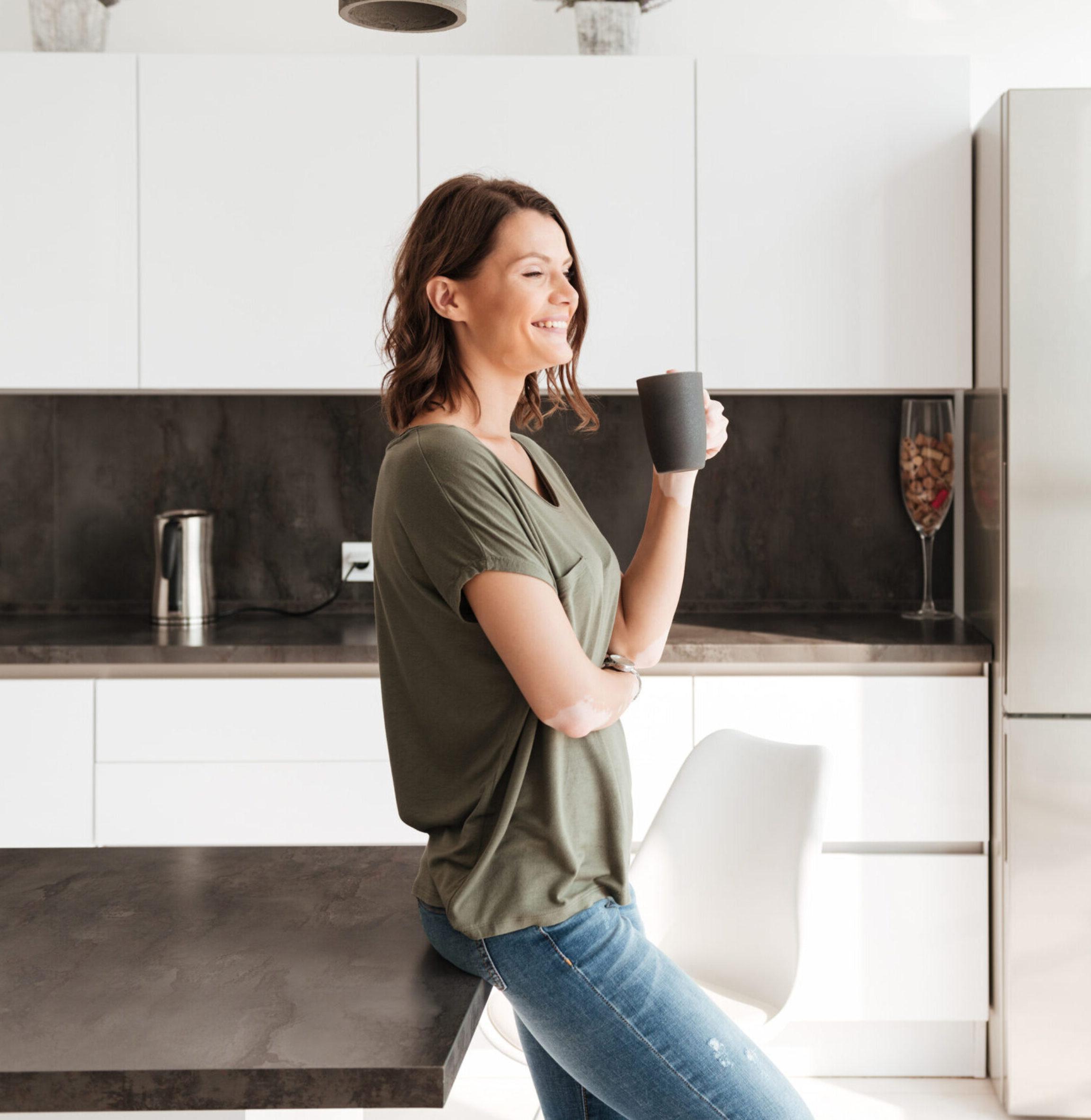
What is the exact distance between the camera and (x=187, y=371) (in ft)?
8.65

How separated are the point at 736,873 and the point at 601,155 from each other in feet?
5.16

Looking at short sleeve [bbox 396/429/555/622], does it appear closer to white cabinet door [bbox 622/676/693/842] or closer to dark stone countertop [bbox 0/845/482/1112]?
dark stone countertop [bbox 0/845/482/1112]

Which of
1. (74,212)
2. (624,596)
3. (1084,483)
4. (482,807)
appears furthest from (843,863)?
(74,212)

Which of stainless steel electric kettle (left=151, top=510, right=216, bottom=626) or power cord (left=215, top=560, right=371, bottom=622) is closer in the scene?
stainless steel electric kettle (left=151, top=510, right=216, bottom=626)

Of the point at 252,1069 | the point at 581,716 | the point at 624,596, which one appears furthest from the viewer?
the point at 624,596

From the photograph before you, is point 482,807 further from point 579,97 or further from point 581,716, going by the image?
point 579,97

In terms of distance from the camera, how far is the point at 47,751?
248 centimetres

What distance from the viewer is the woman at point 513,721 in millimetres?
1012

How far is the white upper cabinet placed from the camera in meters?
2.57

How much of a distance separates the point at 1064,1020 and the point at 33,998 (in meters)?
2.18

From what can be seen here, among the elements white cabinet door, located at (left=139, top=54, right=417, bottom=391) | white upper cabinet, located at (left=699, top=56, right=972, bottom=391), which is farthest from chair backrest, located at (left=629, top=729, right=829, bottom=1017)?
white cabinet door, located at (left=139, top=54, right=417, bottom=391)

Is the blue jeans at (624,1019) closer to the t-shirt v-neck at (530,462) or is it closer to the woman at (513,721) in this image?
the woman at (513,721)

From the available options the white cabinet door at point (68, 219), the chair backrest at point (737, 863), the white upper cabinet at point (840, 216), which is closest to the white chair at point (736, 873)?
the chair backrest at point (737, 863)

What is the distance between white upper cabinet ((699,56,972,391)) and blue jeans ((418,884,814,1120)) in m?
1.76
